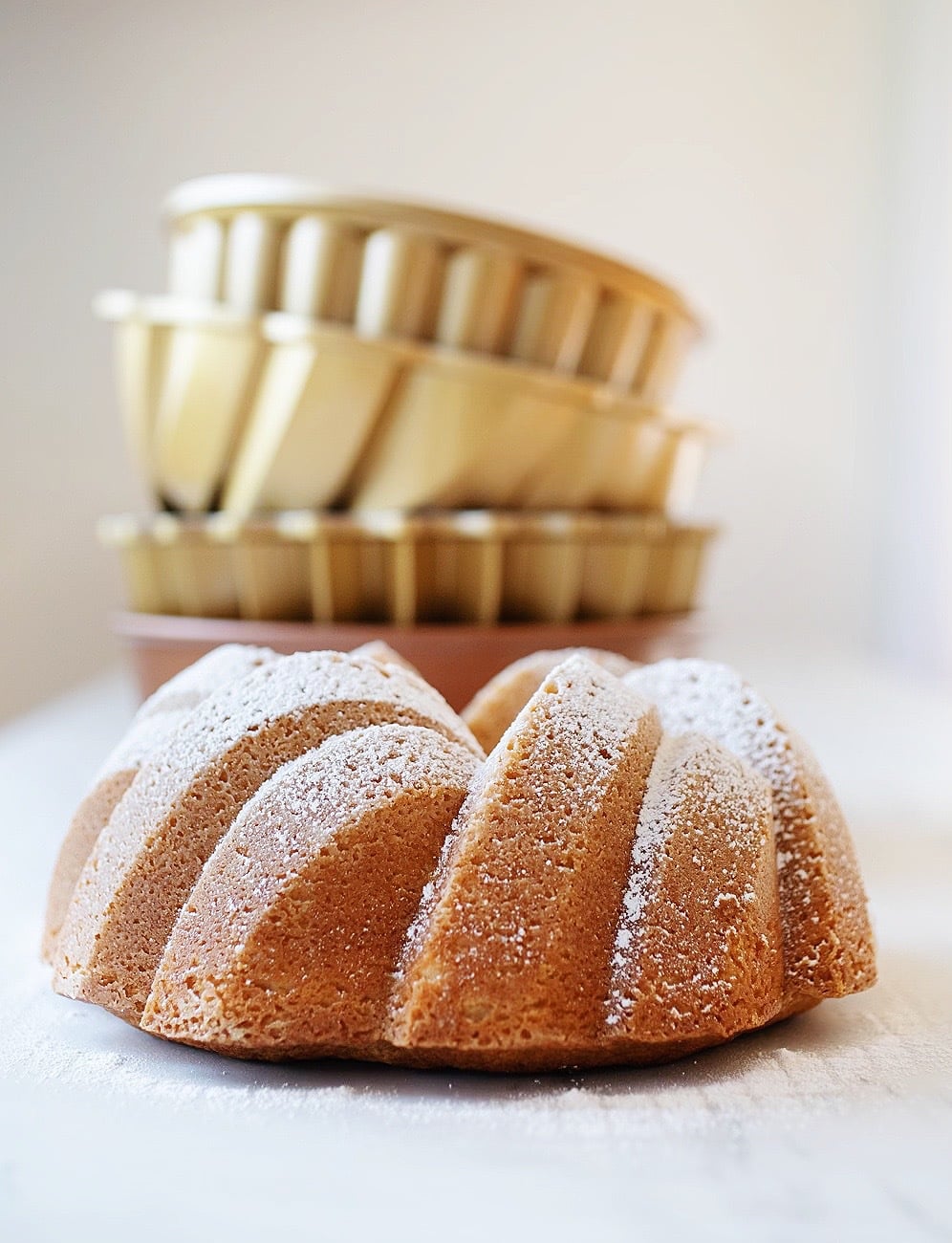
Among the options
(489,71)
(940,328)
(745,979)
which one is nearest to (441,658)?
(745,979)

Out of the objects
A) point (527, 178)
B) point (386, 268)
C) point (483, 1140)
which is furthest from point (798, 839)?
point (527, 178)

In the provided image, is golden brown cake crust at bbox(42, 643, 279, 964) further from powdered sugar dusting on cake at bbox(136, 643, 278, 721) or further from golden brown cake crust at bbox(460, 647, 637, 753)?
golden brown cake crust at bbox(460, 647, 637, 753)

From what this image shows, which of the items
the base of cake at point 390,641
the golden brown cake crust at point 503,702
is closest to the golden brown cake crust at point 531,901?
the golden brown cake crust at point 503,702

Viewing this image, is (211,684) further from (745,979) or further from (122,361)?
(122,361)

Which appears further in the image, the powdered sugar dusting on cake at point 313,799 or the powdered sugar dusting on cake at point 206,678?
the powdered sugar dusting on cake at point 206,678

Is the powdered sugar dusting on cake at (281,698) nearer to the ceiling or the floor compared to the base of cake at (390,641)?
nearer to the ceiling

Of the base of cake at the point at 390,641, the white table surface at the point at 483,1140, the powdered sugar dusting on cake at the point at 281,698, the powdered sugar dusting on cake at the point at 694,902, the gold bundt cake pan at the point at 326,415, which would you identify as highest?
the gold bundt cake pan at the point at 326,415

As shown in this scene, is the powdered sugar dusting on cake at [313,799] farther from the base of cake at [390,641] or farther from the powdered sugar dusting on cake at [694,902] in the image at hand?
the base of cake at [390,641]

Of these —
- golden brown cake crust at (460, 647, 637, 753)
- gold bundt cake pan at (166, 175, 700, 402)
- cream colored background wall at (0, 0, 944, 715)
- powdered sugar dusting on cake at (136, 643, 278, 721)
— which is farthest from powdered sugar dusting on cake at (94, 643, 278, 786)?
cream colored background wall at (0, 0, 944, 715)
